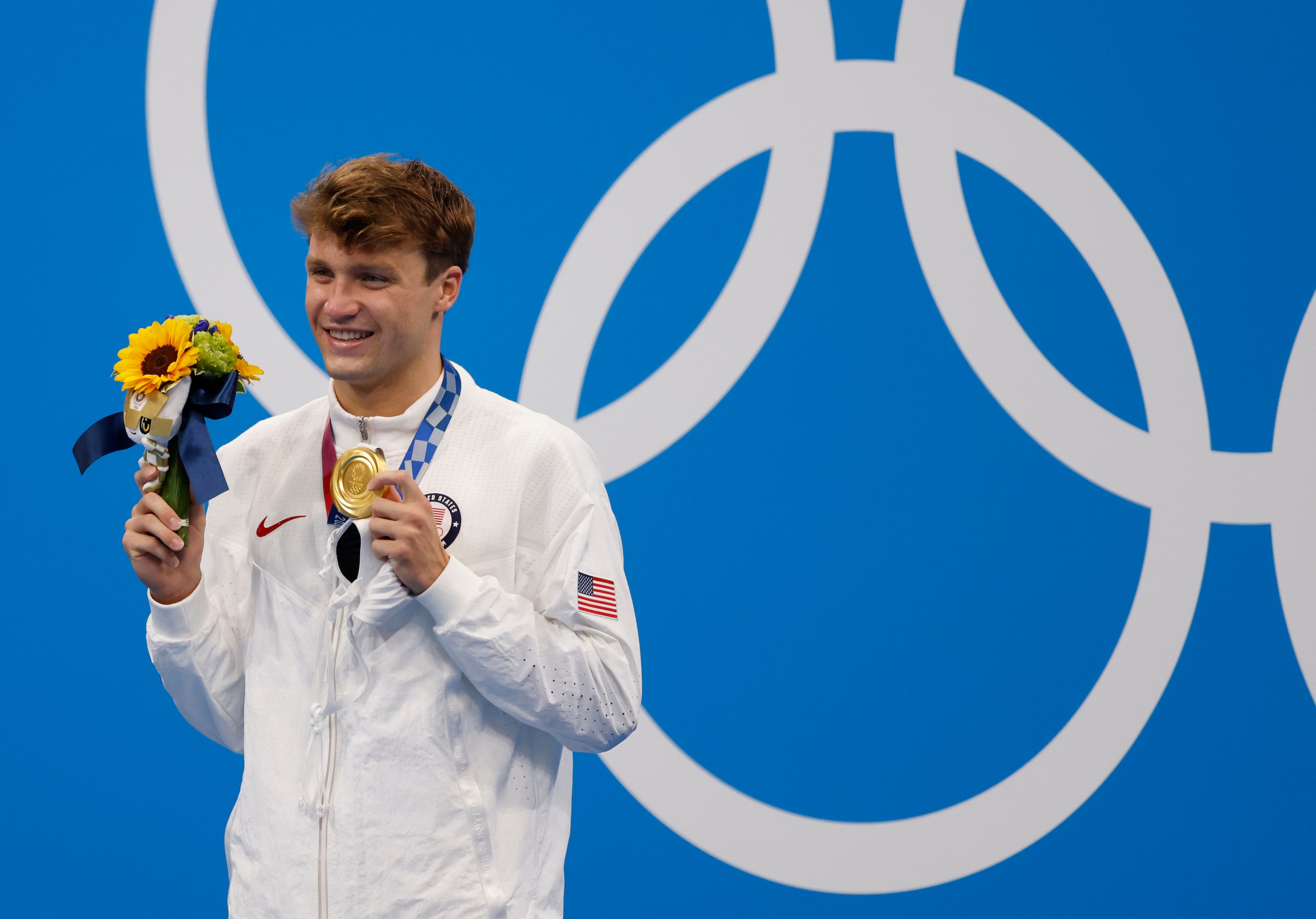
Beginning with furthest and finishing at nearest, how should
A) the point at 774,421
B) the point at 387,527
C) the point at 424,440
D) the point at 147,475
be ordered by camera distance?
1. the point at 774,421
2. the point at 424,440
3. the point at 147,475
4. the point at 387,527

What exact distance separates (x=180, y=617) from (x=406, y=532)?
0.50m

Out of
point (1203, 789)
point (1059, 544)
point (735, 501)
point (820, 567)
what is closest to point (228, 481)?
point (735, 501)

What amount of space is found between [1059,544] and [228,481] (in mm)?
2388

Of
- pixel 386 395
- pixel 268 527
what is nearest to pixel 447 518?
pixel 386 395

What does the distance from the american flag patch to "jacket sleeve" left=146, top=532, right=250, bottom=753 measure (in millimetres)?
643

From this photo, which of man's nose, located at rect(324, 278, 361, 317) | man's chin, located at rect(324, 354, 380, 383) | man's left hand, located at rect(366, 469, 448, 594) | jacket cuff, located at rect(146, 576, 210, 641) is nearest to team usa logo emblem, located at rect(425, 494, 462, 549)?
man's left hand, located at rect(366, 469, 448, 594)

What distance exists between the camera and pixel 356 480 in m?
1.70

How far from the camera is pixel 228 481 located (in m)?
2.03

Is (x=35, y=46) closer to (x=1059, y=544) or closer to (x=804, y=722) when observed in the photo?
(x=804, y=722)

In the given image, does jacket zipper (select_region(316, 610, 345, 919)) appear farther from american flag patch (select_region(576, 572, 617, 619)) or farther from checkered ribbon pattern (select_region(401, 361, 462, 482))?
american flag patch (select_region(576, 572, 617, 619))

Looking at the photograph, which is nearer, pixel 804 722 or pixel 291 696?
pixel 291 696

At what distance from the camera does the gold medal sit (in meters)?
1.68

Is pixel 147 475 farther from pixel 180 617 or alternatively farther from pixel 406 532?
pixel 406 532

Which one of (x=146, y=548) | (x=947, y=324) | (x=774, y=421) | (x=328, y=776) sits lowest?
(x=328, y=776)
